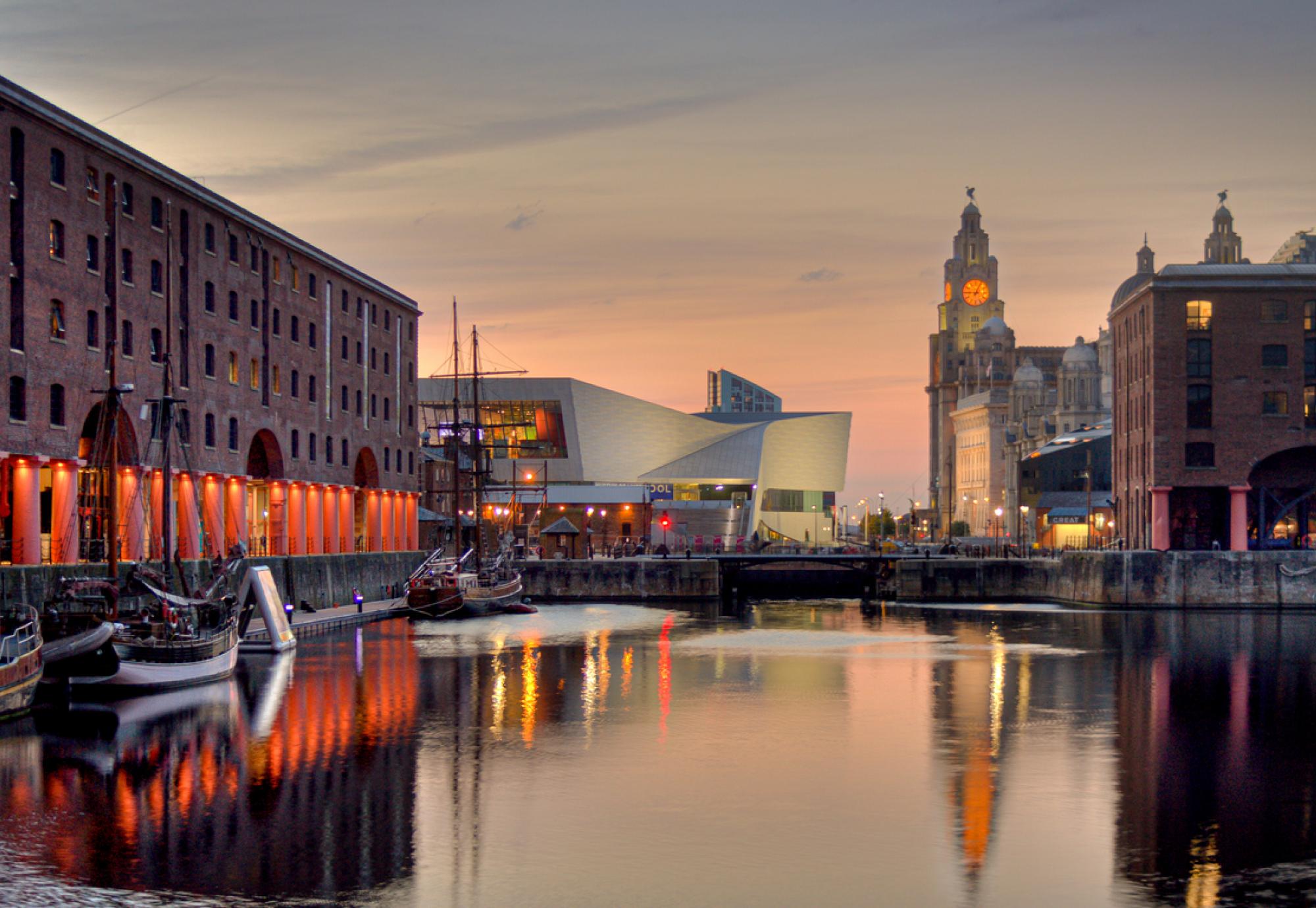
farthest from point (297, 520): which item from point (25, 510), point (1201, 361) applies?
point (1201, 361)

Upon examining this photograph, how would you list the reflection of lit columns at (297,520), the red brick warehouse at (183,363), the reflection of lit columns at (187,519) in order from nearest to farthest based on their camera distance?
the red brick warehouse at (183,363) → the reflection of lit columns at (187,519) → the reflection of lit columns at (297,520)

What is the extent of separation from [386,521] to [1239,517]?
60.3 meters

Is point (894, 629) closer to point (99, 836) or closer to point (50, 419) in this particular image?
point (50, 419)

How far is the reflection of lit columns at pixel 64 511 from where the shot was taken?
66.3 meters

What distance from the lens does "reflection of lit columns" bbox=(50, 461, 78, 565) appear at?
6631 centimetres

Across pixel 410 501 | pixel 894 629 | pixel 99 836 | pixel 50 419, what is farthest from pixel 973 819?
pixel 410 501

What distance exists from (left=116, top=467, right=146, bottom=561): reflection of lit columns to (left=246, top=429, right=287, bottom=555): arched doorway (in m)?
16.7

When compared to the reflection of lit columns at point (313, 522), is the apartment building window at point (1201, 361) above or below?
above

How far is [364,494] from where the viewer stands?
110 metres

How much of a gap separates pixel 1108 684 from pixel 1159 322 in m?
50.9

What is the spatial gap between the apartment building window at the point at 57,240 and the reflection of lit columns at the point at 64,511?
9.10m

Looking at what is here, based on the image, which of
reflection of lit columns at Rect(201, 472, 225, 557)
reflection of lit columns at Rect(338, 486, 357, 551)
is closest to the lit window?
reflection of lit columns at Rect(338, 486, 357, 551)

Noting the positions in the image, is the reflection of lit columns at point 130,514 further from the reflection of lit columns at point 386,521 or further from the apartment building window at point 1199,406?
the apartment building window at point 1199,406

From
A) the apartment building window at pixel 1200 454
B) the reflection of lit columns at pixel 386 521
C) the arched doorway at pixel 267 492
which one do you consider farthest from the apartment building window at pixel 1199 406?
the arched doorway at pixel 267 492
